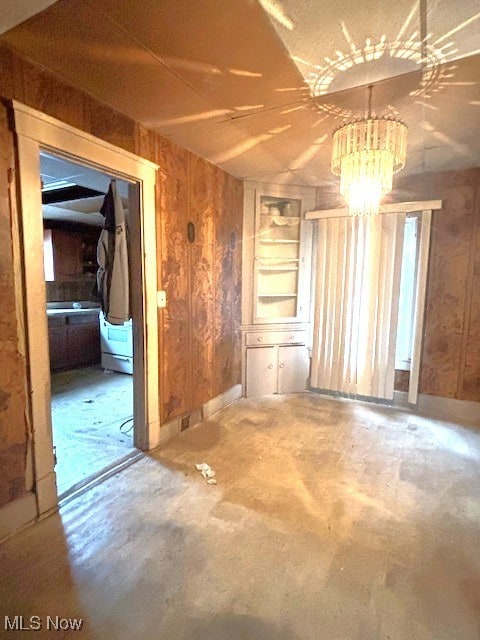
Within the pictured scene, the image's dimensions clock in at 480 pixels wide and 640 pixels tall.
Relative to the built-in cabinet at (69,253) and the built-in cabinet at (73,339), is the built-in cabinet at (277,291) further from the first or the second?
the built-in cabinet at (69,253)

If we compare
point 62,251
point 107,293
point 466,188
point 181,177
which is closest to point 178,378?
point 107,293

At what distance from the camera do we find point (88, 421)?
3078 millimetres

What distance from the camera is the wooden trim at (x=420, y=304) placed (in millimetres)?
3215

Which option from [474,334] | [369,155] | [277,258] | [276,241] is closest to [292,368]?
[277,258]

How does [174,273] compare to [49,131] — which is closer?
[49,131]

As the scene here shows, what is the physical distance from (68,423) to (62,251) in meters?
3.32

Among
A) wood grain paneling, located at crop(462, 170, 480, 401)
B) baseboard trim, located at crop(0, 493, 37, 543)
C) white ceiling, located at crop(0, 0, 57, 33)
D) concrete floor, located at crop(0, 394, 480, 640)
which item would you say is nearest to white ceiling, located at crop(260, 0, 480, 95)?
white ceiling, located at crop(0, 0, 57, 33)

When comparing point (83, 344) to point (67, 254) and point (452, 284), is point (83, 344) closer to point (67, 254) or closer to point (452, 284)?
point (67, 254)

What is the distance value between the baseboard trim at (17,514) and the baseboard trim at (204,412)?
97 centimetres

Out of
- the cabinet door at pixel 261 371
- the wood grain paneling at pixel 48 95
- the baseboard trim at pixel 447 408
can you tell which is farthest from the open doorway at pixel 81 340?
Answer: the baseboard trim at pixel 447 408

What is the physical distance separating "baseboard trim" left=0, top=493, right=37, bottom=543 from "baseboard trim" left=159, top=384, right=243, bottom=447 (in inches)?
38.0

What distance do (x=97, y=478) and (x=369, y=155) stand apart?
2.51 meters

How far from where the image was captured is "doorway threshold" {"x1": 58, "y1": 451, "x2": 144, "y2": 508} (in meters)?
1.97

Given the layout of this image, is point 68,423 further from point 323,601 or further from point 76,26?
point 76,26
